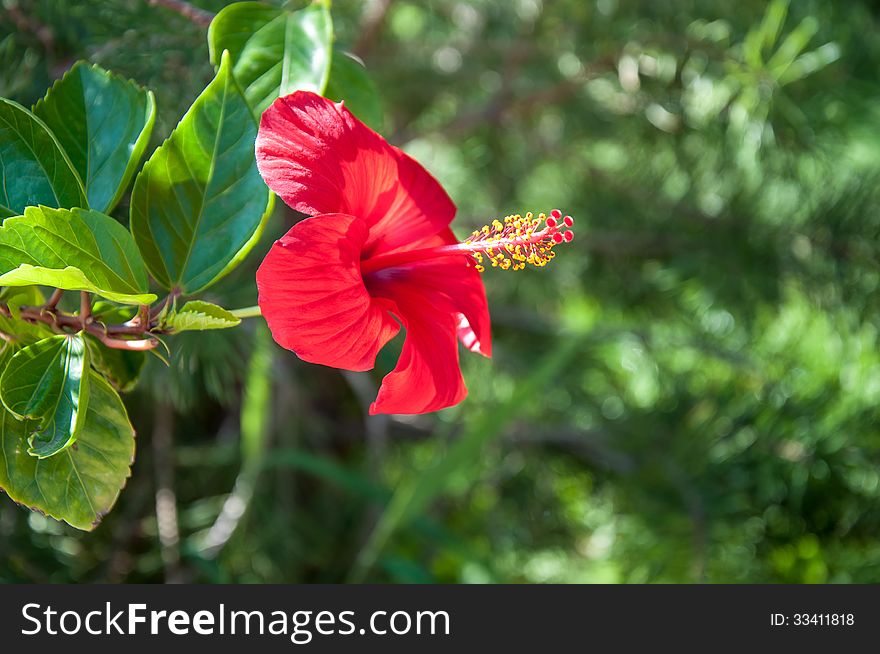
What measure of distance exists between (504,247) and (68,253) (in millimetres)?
150

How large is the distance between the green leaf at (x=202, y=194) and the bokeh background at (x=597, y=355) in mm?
135

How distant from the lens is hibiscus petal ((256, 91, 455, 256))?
0.83ft

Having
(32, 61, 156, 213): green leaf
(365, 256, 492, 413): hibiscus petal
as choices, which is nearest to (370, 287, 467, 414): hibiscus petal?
(365, 256, 492, 413): hibiscus petal

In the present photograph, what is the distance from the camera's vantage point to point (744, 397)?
2.35 feet

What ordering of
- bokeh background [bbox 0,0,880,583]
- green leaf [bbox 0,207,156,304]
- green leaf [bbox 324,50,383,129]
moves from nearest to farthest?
green leaf [bbox 0,207,156,304]
green leaf [bbox 324,50,383,129]
bokeh background [bbox 0,0,880,583]

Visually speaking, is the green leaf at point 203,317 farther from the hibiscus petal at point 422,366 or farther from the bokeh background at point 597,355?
the bokeh background at point 597,355

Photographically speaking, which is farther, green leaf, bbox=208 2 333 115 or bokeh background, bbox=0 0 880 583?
bokeh background, bbox=0 0 880 583

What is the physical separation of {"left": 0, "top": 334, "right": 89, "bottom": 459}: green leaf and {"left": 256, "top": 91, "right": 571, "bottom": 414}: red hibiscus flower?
6cm

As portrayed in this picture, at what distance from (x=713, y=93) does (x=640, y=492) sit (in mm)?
317

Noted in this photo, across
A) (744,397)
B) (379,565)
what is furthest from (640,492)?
(379,565)

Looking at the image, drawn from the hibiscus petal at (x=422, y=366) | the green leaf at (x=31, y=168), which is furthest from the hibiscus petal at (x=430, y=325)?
the green leaf at (x=31, y=168)

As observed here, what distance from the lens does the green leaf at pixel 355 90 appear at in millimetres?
341

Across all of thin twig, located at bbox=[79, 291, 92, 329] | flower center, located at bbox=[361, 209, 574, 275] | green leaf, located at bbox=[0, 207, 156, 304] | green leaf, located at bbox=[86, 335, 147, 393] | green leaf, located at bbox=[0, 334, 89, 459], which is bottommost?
green leaf, located at bbox=[0, 334, 89, 459]

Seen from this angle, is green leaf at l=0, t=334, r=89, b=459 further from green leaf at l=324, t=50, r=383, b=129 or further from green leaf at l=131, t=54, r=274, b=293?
green leaf at l=324, t=50, r=383, b=129
